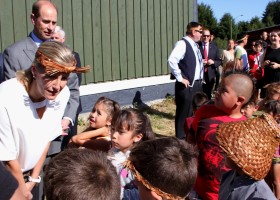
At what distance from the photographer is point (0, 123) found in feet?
8.37

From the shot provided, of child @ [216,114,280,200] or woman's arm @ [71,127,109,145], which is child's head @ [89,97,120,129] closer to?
woman's arm @ [71,127,109,145]

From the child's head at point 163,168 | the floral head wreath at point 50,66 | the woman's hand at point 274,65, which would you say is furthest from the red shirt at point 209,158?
the woman's hand at point 274,65

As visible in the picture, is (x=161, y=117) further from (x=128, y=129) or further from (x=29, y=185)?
(x=29, y=185)

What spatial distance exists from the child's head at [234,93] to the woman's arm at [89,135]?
48.5 inches

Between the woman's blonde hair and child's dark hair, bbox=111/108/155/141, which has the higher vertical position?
the woman's blonde hair

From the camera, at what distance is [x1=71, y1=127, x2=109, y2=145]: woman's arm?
3.83 meters

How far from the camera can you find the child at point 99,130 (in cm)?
376

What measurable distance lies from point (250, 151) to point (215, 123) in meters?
0.80

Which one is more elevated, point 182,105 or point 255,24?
point 255,24

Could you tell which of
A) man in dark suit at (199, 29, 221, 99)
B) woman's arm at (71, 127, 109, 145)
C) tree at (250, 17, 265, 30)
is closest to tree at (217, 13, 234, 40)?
tree at (250, 17, 265, 30)

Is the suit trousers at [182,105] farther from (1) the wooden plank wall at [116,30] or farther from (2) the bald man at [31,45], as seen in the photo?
(2) the bald man at [31,45]

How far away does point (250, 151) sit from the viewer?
81.5 inches

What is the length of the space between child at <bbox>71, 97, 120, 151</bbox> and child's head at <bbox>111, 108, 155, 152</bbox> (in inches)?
24.6

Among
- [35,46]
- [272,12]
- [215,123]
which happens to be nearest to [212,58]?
[35,46]
